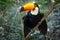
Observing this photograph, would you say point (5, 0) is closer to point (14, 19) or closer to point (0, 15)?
point (0, 15)

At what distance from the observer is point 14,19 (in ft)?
10.0

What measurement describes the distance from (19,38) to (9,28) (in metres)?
0.25

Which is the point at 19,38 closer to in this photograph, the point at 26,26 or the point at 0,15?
the point at 0,15

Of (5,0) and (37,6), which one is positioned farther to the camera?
(37,6)

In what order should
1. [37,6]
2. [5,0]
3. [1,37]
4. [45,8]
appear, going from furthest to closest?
[1,37], [45,8], [37,6], [5,0]

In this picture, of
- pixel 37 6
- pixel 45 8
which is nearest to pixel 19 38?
pixel 45 8

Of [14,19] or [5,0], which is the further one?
[14,19]

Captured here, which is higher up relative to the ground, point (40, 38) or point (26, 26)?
point (26, 26)

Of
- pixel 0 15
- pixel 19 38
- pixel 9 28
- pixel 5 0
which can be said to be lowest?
pixel 19 38

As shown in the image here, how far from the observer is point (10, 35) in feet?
9.95

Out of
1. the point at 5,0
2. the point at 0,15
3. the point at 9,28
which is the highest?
the point at 5,0

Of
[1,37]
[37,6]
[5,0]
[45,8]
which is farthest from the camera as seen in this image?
[1,37]

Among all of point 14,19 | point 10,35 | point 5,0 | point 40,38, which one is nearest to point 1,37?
point 10,35

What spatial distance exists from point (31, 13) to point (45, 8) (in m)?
0.39
